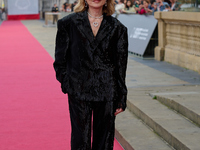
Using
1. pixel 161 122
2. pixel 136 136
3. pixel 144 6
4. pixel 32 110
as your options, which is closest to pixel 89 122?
pixel 136 136

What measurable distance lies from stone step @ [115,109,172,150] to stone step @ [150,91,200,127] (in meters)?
0.51

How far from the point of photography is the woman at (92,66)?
3.62 m

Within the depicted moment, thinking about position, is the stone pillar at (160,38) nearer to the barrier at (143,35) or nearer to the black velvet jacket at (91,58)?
the barrier at (143,35)

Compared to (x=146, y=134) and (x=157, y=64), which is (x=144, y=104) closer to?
(x=146, y=134)

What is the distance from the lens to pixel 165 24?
13.2 metres

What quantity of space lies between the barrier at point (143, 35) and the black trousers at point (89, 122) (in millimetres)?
10541

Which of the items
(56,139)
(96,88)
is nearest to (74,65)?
(96,88)

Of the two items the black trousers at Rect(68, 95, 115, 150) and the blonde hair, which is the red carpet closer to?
the black trousers at Rect(68, 95, 115, 150)

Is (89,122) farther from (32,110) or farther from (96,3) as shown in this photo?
(32,110)

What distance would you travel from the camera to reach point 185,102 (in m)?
6.25

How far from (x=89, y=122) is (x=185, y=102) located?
9.28ft

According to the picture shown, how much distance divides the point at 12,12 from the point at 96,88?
206 feet

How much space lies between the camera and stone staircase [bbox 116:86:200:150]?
5.09m

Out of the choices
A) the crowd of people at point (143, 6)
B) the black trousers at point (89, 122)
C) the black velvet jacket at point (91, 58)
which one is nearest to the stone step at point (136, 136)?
the black trousers at point (89, 122)
